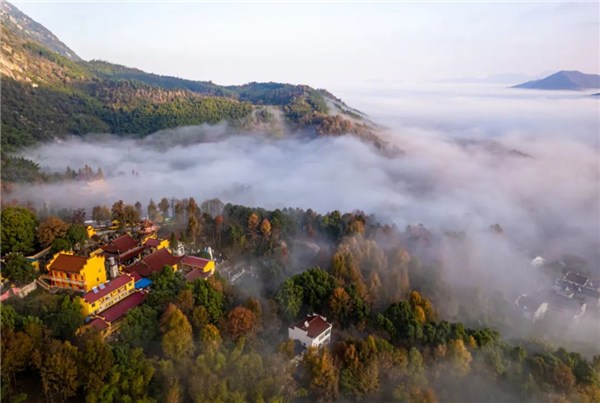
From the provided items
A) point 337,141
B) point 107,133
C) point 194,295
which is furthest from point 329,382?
point 107,133

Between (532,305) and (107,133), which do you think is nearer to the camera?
(532,305)

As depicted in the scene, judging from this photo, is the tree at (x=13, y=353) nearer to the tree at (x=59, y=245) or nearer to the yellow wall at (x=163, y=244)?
the tree at (x=59, y=245)

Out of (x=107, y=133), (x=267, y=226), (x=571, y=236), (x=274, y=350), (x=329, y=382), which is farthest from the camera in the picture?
(x=107, y=133)

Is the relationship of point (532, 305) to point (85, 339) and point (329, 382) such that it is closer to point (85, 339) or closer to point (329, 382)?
point (329, 382)

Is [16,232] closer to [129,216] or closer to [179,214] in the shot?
[129,216]

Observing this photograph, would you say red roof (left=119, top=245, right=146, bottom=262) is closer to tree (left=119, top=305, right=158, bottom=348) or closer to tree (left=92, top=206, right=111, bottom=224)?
tree (left=92, top=206, right=111, bottom=224)

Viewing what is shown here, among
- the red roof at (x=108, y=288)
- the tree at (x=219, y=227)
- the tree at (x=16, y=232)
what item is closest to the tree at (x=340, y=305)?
the red roof at (x=108, y=288)

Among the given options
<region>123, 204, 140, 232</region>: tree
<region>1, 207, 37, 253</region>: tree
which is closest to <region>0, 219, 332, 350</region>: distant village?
<region>1, 207, 37, 253</region>: tree

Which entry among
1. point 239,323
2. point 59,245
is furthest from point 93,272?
point 239,323
